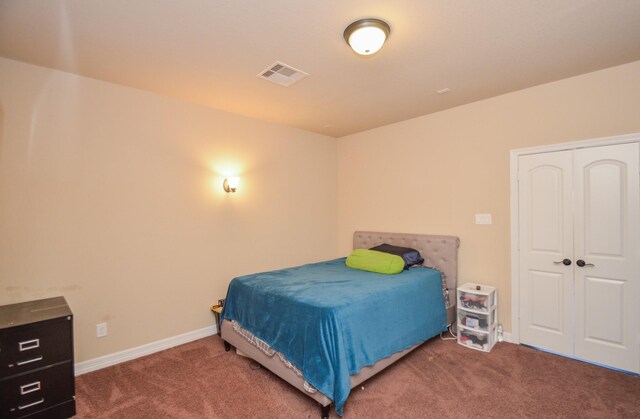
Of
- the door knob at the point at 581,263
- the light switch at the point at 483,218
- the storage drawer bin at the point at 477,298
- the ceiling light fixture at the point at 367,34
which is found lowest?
the storage drawer bin at the point at 477,298

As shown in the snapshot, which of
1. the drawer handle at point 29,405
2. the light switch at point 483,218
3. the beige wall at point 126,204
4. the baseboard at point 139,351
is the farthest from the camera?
the light switch at point 483,218

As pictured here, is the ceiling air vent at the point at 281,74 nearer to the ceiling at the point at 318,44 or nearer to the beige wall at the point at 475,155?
the ceiling at the point at 318,44

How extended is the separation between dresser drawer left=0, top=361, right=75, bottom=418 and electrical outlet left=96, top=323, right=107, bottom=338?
0.69 meters

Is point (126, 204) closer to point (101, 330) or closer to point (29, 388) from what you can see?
point (101, 330)

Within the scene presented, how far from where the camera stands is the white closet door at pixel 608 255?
2.51 meters

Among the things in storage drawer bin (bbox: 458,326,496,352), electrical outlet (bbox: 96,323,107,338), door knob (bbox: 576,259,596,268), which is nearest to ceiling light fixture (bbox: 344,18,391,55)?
door knob (bbox: 576,259,596,268)

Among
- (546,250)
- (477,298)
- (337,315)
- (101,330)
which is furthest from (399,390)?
(101,330)

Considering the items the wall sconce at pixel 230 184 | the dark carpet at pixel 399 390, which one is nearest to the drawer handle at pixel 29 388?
the dark carpet at pixel 399 390

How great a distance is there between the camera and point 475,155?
3.41 meters

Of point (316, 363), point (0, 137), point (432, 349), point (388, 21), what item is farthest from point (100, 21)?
point (432, 349)

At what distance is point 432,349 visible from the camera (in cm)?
302

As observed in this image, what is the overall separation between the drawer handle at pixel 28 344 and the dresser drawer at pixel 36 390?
0.54ft

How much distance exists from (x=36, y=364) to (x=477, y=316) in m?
3.60

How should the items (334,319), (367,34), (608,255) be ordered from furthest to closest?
1. (608,255)
2. (334,319)
3. (367,34)
